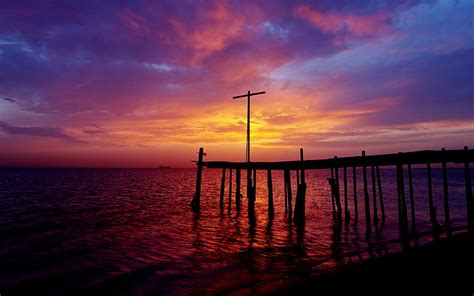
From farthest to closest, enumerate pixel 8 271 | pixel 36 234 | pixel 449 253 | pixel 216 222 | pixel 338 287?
1. pixel 216 222
2. pixel 36 234
3. pixel 8 271
4. pixel 449 253
5. pixel 338 287

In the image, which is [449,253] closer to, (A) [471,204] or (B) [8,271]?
(A) [471,204]

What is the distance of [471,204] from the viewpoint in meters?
12.8

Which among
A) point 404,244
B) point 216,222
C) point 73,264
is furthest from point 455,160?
point 73,264

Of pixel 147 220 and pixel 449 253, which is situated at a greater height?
pixel 449 253

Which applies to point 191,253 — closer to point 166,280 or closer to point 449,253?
point 166,280

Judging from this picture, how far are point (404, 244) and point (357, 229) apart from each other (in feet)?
14.5

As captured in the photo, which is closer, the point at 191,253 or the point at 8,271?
the point at 8,271

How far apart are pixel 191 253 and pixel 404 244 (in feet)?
28.4

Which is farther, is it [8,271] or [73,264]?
[73,264]

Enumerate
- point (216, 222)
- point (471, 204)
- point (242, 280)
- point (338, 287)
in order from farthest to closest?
point (216, 222)
point (471, 204)
point (242, 280)
point (338, 287)

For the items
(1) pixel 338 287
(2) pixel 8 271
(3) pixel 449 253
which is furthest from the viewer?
(2) pixel 8 271

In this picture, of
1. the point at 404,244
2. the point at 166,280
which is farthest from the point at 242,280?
the point at 404,244

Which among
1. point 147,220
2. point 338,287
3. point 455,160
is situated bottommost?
point 147,220

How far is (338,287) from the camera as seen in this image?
5094 millimetres
